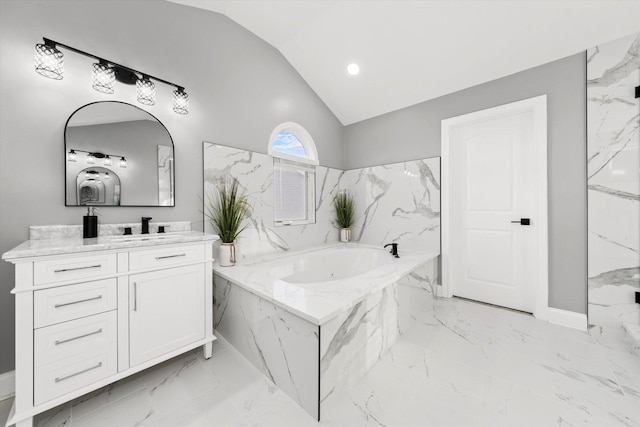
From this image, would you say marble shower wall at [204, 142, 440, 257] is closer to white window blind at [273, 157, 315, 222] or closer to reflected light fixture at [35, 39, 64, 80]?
white window blind at [273, 157, 315, 222]

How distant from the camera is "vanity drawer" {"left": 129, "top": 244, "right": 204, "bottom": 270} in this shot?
1.41 metres

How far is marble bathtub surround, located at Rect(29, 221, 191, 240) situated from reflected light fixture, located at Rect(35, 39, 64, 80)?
0.96 m

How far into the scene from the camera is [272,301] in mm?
1442

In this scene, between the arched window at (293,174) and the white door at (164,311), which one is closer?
the white door at (164,311)

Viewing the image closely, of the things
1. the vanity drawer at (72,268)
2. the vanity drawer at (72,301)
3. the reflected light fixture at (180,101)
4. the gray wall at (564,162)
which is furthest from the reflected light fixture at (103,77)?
the gray wall at (564,162)

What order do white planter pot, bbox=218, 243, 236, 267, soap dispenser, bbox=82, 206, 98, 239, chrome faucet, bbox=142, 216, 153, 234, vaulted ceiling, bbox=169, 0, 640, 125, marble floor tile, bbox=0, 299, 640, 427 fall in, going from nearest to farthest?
marble floor tile, bbox=0, 299, 640, 427, soap dispenser, bbox=82, 206, 98, 239, chrome faucet, bbox=142, 216, 153, 234, vaulted ceiling, bbox=169, 0, 640, 125, white planter pot, bbox=218, 243, 236, 267

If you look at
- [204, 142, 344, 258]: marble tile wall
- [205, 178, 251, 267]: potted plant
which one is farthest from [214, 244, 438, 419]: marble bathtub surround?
[204, 142, 344, 258]: marble tile wall

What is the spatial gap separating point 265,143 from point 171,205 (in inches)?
46.5

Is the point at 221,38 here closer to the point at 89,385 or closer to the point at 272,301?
the point at 272,301

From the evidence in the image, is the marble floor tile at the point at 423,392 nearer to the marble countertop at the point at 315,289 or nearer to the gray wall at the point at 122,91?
the marble countertop at the point at 315,289

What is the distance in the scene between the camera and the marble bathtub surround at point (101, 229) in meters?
1.49

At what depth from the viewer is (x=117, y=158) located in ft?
5.75

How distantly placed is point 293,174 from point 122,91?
1.78 m

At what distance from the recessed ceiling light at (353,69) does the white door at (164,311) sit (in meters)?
2.65
